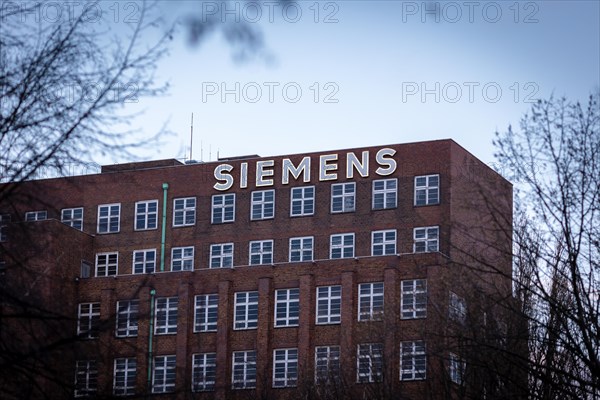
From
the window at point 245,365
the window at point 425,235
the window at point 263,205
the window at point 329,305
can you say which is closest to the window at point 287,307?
the window at point 329,305

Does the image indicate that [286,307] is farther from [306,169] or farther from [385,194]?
[385,194]

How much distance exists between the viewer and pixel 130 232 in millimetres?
91500

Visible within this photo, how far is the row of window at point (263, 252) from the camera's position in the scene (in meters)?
84.6

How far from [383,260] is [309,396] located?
20223mm

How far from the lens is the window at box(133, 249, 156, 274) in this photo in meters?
90.4

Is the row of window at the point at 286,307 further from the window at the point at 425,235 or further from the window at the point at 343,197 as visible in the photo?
the window at the point at 343,197

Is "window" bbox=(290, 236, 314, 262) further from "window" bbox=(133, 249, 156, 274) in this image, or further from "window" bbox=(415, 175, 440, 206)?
"window" bbox=(133, 249, 156, 274)

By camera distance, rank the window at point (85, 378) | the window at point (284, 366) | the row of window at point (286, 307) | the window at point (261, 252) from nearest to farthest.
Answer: the window at point (85, 378) < the row of window at point (286, 307) < the window at point (284, 366) < the window at point (261, 252)

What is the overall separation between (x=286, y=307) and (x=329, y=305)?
279 cm

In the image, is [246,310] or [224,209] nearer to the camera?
[246,310]

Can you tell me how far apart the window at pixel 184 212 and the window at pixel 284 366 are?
11495 mm

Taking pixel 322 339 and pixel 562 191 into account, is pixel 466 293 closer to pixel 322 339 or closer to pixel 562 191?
pixel 562 191

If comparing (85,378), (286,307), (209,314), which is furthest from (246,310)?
(85,378)

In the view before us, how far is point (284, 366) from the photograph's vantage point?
83250 millimetres
